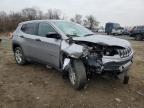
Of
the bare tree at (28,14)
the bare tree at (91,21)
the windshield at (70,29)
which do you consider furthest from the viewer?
the bare tree at (91,21)

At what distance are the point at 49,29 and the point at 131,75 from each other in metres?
2.89

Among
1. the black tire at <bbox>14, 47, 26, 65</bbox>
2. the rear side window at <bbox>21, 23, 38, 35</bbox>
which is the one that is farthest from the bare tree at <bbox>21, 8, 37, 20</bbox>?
the rear side window at <bbox>21, 23, 38, 35</bbox>

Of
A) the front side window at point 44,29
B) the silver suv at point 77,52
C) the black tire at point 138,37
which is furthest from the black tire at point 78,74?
the black tire at point 138,37

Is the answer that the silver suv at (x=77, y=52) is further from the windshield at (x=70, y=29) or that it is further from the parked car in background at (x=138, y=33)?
the parked car in background at (x=138, y=33)

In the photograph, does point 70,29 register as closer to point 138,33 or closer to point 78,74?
point 78,74

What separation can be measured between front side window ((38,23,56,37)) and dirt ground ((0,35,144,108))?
1285mm

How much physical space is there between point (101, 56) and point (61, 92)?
1338 mm

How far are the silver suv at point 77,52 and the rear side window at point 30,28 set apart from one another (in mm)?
121

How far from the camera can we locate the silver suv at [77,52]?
5.48 meters

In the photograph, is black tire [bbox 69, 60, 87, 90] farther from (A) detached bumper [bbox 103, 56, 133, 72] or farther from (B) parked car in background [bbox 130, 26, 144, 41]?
(B) parked car in background [bbox 130, 26, 144, 41]

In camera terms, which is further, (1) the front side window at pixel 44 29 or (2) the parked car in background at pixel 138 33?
(2) the parked car in background at pixel 138 33

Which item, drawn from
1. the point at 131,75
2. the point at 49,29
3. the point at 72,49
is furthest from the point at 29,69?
the point at 131,75

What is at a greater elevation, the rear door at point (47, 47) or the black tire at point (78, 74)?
the rear door at point (47, 47)

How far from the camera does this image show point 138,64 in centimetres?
916
